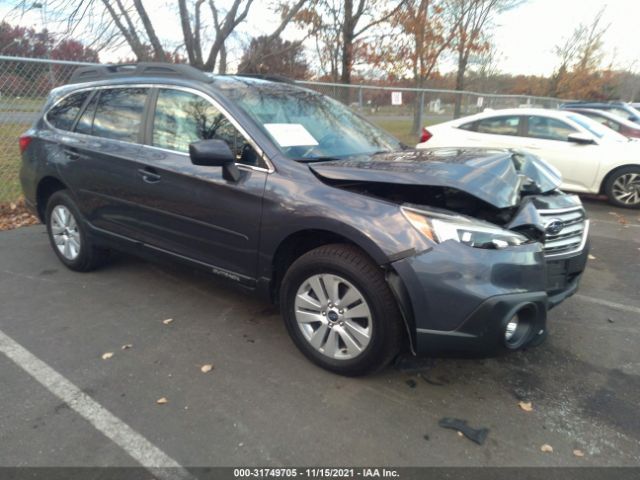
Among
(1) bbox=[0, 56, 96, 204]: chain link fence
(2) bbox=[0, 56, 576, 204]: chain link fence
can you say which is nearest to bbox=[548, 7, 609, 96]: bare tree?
(2) bbox=[0, 56, 576, 204]: chain link fence

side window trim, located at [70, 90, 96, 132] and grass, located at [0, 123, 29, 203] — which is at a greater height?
side window trim, located at [70, 90, 96, 132]

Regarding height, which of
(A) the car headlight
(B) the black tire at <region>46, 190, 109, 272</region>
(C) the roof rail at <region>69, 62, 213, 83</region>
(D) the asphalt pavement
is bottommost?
(D) the asphalt pavement

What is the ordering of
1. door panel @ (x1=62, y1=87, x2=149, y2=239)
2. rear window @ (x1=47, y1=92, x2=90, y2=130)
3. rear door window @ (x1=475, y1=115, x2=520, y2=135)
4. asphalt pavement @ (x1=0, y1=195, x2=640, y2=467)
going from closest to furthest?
asphalt pavement @ (x1=0, y1=195, x2=640, y2=467)
door panel @ (x1=62, y1=87, x2=149, y2=239)
rear window @ (x1=47, y1=92, x2=90, y2=130)
rear door window @ (x1=475, y1=115, x2=520, y2=135)

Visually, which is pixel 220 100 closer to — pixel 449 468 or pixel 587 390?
pixel 449 468

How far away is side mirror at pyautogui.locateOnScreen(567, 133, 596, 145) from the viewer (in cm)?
727

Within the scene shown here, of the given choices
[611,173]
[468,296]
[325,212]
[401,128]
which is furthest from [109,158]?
[401,128]

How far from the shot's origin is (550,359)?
9.96 ft

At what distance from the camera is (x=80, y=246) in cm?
427

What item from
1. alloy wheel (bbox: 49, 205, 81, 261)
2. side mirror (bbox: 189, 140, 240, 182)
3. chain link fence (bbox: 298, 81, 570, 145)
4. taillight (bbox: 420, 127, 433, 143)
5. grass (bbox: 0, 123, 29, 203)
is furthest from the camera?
chain link fence (bbox: 298, 81, 570, 145)

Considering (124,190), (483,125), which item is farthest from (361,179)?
(483,125)

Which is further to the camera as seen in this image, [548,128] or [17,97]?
[548,128]

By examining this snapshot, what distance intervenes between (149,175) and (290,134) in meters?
1.13

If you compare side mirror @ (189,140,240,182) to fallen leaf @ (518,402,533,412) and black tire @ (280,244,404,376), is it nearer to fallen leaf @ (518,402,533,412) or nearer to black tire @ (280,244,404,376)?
black tire @ (280,244,404,376)

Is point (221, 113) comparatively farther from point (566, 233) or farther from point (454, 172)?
point (566, 233)
